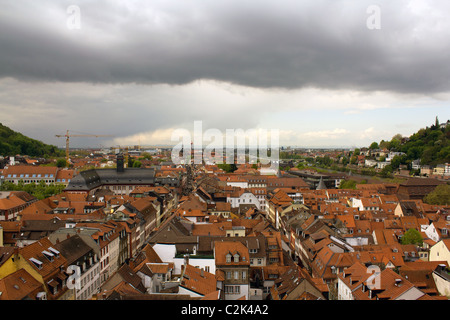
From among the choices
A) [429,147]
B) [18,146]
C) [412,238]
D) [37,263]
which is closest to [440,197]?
[412,238]

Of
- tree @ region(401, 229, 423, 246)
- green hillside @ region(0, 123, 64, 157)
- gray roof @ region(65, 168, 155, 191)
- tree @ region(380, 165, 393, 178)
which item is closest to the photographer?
tree @ region(401, 229, 423, 246)

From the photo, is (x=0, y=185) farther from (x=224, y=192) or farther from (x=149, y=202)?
(x=224, y=192)

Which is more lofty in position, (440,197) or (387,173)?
(440,197)

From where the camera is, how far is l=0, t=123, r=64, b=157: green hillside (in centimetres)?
14500

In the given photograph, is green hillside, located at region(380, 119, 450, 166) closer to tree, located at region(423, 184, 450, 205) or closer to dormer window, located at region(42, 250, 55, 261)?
tree, located at region(423, 184, 450, 205)

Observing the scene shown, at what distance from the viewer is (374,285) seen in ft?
72.9

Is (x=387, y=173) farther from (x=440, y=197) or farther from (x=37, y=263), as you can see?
(x=37, y=263)

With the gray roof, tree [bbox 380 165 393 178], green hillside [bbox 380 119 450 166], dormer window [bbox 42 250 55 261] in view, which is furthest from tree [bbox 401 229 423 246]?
green hillside [bbox 380 119 450 166]

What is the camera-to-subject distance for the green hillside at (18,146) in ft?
476

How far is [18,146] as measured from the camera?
153000 mm

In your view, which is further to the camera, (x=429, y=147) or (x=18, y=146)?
(x=18, y=146)
